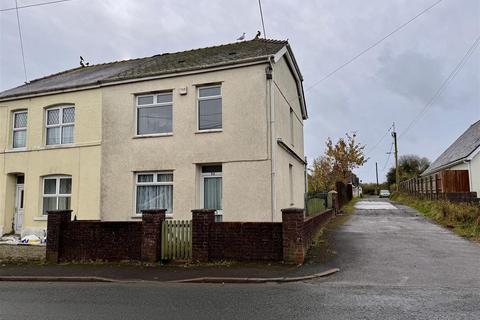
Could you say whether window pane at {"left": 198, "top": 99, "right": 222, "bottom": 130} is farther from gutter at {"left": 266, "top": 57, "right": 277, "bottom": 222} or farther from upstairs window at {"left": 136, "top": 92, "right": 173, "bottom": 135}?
gutter at {"left": 266, "top": 57, "right": 277, "bottom": 222}

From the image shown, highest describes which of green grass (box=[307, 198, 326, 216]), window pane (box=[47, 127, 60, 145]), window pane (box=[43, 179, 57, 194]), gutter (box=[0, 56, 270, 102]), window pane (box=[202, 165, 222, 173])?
gutter (box=[0, 56, 270, 102])

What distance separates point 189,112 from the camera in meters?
14.0

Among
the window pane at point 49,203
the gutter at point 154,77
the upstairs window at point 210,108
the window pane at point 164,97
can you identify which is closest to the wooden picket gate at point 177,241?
the upstairs window at point 210,108

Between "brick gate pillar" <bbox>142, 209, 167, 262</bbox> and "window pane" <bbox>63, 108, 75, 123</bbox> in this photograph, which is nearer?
"brick gate pillar" <bbox>142, 209, 167, 262</bbox>

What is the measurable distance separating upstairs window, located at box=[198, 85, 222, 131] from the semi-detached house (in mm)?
36

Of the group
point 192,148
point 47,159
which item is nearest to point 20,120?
point 47,159

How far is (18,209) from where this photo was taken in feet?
55.3

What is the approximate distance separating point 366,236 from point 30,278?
10.6m

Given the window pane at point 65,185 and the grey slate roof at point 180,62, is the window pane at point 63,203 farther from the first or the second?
the grey slate roof at point 180,62

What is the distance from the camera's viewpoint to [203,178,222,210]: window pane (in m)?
13.5

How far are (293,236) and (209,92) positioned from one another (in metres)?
6.38

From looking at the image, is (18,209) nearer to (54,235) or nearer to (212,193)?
(54,235)

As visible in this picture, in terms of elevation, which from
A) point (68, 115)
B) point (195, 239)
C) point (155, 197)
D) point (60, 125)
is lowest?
point (195, 239)

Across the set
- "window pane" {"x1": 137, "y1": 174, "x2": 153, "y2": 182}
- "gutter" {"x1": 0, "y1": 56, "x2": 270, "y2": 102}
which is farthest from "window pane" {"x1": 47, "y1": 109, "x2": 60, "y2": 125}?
"window pane" {"x1": 137, "y1": 174, "x2": 153, "y2": 182}
